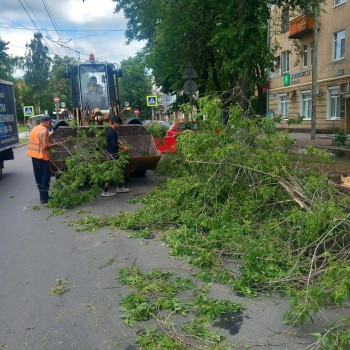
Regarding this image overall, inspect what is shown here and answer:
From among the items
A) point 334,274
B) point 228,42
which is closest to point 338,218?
point 334,274

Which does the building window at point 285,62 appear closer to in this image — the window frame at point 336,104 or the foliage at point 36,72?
the window frame at point 336,104

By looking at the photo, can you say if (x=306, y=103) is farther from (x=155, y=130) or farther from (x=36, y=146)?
(x=36, y=146)

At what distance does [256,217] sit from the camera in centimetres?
585

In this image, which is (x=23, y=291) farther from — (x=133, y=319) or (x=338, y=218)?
(x=338, y=218)

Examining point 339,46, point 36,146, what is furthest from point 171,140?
point 339,46

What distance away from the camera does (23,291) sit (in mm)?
4406

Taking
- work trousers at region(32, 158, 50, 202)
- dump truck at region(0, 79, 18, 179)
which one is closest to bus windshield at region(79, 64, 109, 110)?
dump truck at region(0, 79, 18, 179)

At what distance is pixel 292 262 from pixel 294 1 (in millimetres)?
12676

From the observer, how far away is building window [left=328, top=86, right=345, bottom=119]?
26.2 meters

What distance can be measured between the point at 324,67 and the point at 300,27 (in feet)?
11.8

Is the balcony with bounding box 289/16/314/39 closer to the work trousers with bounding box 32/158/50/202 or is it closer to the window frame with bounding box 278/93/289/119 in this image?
the window frame with bounding box 278/93/289/119

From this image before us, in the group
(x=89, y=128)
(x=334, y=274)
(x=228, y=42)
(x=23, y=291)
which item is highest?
(x=228, y=42)

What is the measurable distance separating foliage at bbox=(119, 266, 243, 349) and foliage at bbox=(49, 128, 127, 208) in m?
3.80

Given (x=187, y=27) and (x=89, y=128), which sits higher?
(x=187, y=27)
